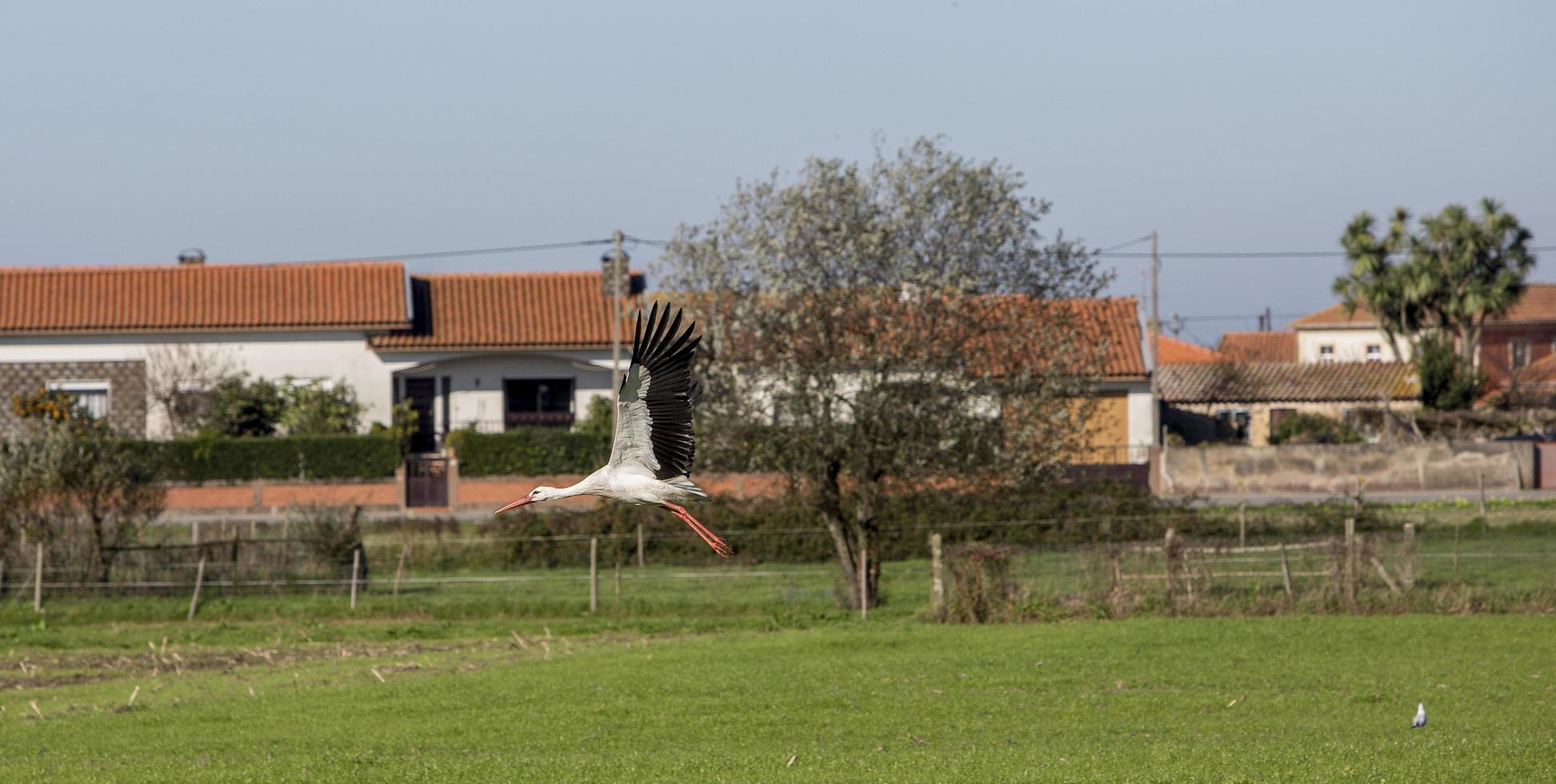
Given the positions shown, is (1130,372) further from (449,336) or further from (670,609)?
(670,609)

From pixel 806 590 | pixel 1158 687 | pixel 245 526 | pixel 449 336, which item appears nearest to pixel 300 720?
pixel 1158 687

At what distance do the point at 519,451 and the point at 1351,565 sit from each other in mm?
23416

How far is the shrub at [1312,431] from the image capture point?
157 feet

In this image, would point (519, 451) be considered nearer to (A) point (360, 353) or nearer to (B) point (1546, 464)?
(A) point (360, 353)

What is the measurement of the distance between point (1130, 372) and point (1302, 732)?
3249 cm

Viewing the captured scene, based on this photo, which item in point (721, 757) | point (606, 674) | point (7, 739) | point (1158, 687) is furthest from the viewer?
point (606, 674)

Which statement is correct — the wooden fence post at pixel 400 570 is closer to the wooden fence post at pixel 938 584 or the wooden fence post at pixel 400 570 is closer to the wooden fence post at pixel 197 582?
the wooden fence post at pixel 197 582

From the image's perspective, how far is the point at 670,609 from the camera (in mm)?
25641

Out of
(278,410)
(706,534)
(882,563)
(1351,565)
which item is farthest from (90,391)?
(706,534)

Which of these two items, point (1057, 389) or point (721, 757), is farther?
point (1057, 389)

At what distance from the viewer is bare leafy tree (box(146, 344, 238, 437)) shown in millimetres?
45312

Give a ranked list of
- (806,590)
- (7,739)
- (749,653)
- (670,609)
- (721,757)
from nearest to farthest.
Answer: (721,757), (7,739), (749,653), (670,609), (806,590)

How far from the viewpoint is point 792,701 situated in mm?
17656

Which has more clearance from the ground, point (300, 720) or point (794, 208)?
point (794, 208)
